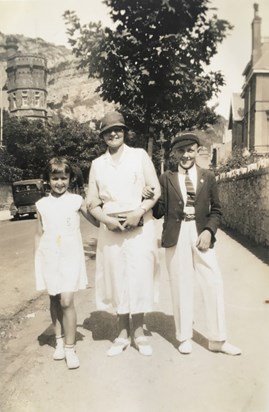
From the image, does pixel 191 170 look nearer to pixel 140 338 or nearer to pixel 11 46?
pixel 140 338

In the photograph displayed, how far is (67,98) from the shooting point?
90.5m

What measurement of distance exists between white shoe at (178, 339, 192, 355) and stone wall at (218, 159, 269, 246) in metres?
4.82

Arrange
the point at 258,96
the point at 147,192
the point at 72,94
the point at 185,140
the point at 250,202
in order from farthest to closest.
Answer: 1. the point at 72,94
2. the point at 258,96
3. the point at 250,202
4. the point at 185,140
5. the point at 147,192

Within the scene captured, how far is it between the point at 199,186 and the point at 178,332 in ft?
3.76

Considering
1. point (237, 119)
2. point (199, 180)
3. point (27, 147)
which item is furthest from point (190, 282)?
point (27, 147)

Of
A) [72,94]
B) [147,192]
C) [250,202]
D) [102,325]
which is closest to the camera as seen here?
[147,192]

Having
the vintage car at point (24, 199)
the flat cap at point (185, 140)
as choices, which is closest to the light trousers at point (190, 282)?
the flat cap at point (185, 140)

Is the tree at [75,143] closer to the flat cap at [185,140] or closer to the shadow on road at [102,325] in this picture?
the shadow on road at [102,325]

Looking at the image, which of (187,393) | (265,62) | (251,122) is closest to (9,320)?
(187,393)

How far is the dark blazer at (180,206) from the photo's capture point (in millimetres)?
3502

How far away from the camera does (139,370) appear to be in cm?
318

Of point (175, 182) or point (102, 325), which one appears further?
point (102, 325)

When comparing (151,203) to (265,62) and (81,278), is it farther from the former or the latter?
(265,62)

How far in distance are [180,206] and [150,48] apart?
3.90 meters
